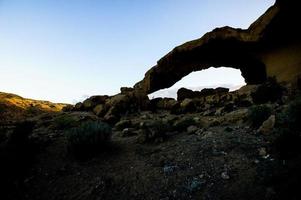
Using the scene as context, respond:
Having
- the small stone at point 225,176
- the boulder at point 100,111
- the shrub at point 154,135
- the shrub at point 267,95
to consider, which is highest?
the shrub at point 267,95

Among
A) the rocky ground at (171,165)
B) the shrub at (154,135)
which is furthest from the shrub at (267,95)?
the shrub at (154,135)

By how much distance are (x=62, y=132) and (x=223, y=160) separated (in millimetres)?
8044

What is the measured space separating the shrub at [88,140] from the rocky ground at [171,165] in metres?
0.23

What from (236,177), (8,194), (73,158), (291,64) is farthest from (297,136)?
(291,64)

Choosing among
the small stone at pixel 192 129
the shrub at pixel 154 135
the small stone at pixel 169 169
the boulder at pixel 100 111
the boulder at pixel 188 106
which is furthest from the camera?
the boulder at pixel 100 111

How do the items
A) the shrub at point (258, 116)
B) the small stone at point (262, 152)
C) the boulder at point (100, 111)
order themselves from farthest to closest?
1. the boulder at point (100, 111)
2. the shrub at point (258, 116)
3. the small stone at point (262, 152)

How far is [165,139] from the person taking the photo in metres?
10.4

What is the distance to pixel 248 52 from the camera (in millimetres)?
21891

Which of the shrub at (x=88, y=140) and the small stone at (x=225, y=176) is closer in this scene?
the small stone at (x=225, y=176)

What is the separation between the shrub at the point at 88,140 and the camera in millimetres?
9484

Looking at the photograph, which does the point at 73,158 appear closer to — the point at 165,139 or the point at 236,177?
the point at 165,139

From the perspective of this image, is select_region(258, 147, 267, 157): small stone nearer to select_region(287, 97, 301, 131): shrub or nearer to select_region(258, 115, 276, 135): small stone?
select_region(287, 97, 301, 131): shrub

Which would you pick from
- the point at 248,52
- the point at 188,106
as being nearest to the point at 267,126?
the point at 188,106

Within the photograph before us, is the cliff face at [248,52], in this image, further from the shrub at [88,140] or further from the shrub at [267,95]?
the shrub at [88,140]
